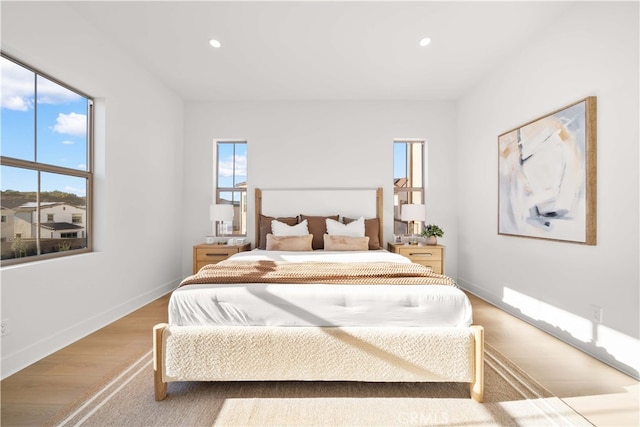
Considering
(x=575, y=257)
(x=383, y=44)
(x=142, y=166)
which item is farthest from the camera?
(x=142, y=166)

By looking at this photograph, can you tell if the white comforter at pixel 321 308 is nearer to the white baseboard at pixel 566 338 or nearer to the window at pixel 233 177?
the white baseboard at pixel 566 338

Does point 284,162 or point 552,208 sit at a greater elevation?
point 284,162

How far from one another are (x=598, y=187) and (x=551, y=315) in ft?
3.89

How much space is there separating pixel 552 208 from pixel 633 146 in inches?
30.6

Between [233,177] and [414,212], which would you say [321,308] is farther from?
[233,177]

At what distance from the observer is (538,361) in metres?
2.25

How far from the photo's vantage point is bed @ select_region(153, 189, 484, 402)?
1.76 meters

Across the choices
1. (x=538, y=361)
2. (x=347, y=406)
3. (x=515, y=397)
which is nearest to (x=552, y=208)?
(x=538, y=361)

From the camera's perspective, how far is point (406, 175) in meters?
4.72

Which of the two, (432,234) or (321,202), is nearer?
(432,234)

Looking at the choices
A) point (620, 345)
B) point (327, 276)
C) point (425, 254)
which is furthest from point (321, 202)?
point (620, 345)

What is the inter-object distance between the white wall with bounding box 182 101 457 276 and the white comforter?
2.69 m

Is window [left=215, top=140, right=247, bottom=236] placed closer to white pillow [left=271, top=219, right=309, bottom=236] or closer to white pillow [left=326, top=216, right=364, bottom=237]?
white pillow [left=271, top=219, right=309, bottom=236]

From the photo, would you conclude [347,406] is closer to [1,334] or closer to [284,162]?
[1,334]
